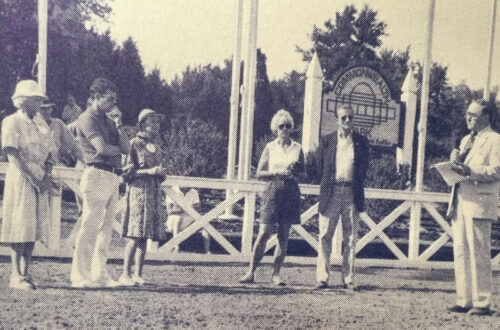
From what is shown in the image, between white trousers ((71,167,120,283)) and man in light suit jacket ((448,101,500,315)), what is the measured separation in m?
2.88

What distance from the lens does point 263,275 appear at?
5926 millimetres

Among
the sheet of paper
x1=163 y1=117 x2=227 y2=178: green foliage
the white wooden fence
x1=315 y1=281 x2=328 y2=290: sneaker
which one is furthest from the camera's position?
x1=163 y1=117 x2=227 y2=178: green foliage

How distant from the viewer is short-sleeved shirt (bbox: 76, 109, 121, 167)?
4598 mm

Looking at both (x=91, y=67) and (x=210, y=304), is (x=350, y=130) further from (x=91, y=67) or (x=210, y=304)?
(x=91, y=67)

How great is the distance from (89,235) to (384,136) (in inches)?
179

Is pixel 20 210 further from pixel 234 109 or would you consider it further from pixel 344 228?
pixel 234 109

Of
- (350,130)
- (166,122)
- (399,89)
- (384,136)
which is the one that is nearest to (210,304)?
(350,130)

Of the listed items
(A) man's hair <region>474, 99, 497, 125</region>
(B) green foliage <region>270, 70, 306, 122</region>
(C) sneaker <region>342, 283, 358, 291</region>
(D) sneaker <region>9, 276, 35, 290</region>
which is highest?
(B) green foliage <region>270, 70, 306, 122</region>

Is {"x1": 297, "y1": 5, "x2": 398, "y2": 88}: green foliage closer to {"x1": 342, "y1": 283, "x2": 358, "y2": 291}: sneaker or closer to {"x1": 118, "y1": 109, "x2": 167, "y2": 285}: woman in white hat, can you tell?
{"x1": 118, "y1": 109, "x2": 167, "y2": 285}: woman in white hat

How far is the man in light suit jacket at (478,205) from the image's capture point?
450cm

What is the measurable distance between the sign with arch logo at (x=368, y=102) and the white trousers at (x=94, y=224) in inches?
147

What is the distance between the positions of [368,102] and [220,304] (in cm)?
434

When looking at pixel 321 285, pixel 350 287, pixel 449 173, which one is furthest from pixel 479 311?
pixel 321 285

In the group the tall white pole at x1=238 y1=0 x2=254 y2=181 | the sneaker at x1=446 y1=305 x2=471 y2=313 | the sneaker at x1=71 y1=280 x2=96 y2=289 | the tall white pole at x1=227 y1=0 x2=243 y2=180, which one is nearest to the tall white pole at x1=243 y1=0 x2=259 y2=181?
the tall white pole at x1=238 y1=0 x2=254 y2=181
